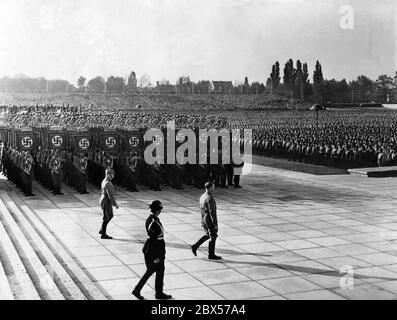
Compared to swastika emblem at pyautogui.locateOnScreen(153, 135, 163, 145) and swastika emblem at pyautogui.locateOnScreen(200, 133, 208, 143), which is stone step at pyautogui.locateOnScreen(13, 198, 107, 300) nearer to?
swastika emblem at pyautogui.locateOnScreen(153, 135, 163, 145)

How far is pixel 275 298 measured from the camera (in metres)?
8.45

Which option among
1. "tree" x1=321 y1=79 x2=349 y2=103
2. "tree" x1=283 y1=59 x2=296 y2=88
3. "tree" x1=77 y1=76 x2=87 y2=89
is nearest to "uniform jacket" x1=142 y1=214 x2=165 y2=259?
"tree" x1=77 y1=76 x2=87 y2=89

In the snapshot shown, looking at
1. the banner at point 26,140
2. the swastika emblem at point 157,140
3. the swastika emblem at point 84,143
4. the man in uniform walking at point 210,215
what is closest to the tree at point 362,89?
the swastika emblem at point 157,140

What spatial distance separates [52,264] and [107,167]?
345 inches

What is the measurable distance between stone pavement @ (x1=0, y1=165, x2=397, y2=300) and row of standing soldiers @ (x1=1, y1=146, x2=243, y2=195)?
16.4 inches

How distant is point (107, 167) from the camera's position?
18859 millimetres

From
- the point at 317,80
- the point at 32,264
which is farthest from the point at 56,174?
the point at 317,80

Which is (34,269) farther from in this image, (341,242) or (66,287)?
(341,242)

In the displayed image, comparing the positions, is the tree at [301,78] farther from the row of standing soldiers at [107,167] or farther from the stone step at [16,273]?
the stone step at [16,273]

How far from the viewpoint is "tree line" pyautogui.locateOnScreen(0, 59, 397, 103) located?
6095 cm

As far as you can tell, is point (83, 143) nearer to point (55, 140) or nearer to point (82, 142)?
point (82, 142)

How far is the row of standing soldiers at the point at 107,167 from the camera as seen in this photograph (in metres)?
18.4
